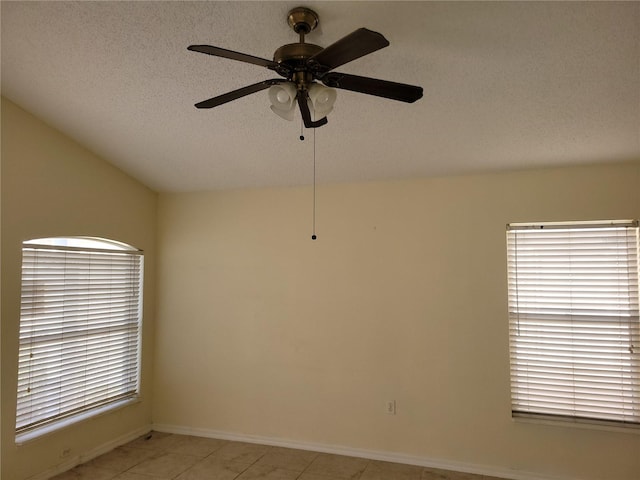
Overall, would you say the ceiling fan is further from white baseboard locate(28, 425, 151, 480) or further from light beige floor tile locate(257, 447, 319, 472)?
white baseboard locate(28, 425, 151, 480)

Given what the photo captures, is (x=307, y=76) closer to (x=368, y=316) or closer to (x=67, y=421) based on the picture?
(x=368, y=316)

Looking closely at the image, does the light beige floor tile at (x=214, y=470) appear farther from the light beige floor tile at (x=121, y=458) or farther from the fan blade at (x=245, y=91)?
the fan blade at (x=245, y=91)

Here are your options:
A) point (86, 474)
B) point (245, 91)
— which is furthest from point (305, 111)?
point (86, 474)

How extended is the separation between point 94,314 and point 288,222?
1.88 meters

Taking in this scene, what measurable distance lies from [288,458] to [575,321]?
101 inches

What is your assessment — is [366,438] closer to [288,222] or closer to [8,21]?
[288,222]

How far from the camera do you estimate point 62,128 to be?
3.47 metres

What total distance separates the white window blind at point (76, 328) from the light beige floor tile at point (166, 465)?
2.22 ft

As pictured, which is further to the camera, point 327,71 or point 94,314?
point 94,314

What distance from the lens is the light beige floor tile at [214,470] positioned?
11.5 ft

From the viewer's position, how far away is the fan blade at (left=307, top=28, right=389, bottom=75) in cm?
154

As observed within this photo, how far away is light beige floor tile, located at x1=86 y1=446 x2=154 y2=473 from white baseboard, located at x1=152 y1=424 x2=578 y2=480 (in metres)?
0.49

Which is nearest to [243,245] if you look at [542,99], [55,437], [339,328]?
[339,328]

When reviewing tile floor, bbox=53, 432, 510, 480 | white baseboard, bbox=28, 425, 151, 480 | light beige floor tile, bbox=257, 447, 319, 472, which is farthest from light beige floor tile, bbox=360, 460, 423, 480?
white baseboard, bbox=28, 425, 151, 480
